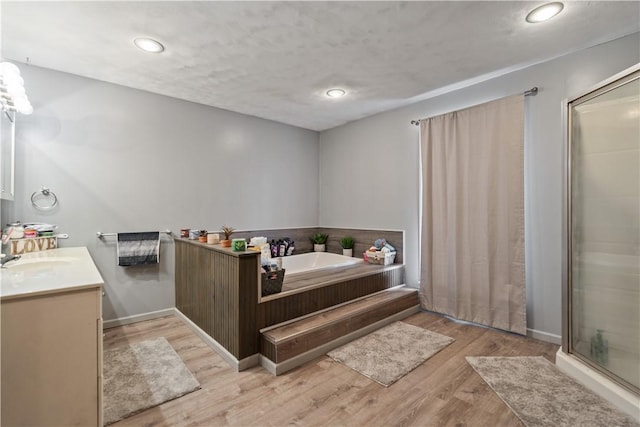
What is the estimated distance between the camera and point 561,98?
2.44m

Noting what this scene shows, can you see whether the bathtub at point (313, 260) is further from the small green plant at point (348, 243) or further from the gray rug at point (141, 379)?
the gray rug at point (141, 379)

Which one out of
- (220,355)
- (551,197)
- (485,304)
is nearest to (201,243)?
(220,355)

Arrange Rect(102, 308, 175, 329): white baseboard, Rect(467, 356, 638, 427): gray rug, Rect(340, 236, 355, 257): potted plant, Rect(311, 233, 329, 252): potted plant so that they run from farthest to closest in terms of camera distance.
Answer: Rect(311, 233, 329, 252): potted plant, Rect(340, 236, 355, 257): potted plant, Rect(102, 308, 175, 329): white baseboard, Rect(467, 356, 638, 427): gray rug

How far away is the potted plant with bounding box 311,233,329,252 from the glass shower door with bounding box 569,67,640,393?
2943 mm

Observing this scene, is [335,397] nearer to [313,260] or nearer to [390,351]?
[390,351]

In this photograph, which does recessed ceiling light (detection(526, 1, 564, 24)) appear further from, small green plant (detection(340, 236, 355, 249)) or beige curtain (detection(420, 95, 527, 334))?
small green plant (detection(340, 236, 355, 249))

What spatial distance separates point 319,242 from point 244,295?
7.81 feet

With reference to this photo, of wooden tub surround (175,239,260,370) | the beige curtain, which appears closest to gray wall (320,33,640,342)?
the beige curtain

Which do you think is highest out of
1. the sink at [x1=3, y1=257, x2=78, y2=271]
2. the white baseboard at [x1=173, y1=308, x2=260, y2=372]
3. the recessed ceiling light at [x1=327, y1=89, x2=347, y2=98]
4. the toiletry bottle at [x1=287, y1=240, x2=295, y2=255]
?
the recessed ceiling light at [x1=327, y1=89, x2=347, y2=98]

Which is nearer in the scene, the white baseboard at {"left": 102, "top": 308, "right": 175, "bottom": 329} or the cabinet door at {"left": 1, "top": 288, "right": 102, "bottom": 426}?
the cabinet door at {"left": 1, "top": 288, "right": 102, "bottom": 426}

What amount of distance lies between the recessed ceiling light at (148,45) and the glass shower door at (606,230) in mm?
3169

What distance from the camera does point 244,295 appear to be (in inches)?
84.6

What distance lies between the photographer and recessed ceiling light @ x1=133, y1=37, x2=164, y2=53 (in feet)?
6.93

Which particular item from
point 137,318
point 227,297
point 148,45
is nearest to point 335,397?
point 227,297
